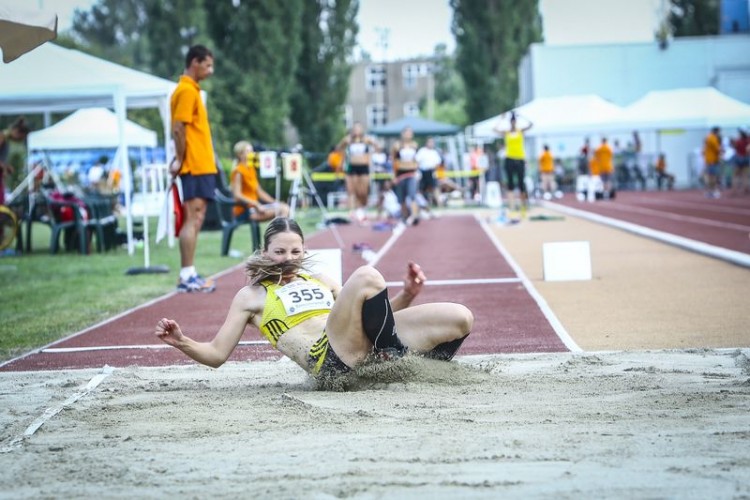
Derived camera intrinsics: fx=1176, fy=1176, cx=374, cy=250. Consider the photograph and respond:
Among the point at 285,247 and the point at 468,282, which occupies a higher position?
the point at 285,247

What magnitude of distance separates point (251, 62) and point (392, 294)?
3513 centimetres

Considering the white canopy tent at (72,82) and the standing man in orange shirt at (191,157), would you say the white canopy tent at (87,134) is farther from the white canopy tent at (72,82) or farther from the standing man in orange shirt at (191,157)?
the standing man in orange shirt at (191,157)

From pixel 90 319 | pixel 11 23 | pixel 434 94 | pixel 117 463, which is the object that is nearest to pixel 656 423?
pixel 117 463

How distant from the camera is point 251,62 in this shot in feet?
147

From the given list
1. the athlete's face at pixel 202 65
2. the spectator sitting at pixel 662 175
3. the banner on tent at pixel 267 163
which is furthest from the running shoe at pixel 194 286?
the spectator sitting at pixel 662 175

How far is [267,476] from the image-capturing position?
4.21 m

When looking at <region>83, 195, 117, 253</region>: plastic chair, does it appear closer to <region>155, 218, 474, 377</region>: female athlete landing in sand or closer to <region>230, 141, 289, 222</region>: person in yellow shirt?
<region>230, 141, 289, 222</region>: person in yellow shirt

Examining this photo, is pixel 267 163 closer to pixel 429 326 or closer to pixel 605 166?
pixel 429 326

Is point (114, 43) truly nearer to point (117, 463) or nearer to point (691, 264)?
point (691, 264)

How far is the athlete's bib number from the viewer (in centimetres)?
623

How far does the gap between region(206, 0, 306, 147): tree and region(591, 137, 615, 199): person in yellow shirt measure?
12.6 metres

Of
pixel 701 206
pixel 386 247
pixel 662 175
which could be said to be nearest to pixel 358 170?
pixel 386 247

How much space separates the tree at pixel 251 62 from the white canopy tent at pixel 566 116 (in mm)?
11547

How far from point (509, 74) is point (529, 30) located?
2.70m
